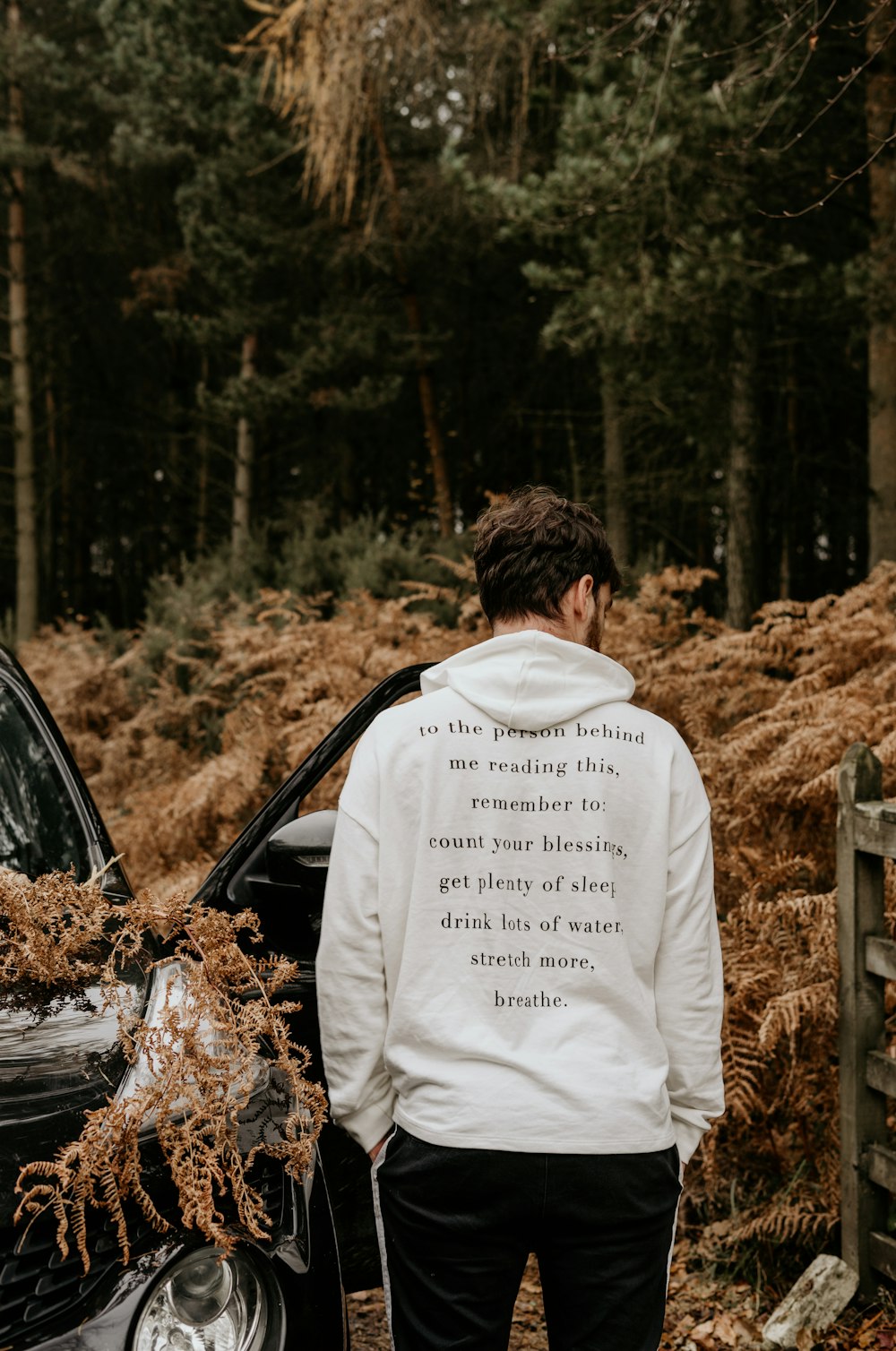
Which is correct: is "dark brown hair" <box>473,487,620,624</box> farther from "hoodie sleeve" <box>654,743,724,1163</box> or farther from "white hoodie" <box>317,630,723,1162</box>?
"hoodie sleeve" <box>654,743,724,1163</box>

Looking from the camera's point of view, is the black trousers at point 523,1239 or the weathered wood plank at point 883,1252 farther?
the weathered wood plank at point 883,1252

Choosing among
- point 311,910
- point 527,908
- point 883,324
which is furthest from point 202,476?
point 527,908

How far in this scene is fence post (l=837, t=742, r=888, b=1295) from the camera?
351cm

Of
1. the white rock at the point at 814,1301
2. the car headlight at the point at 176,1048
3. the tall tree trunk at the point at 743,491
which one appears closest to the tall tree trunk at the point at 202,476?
the tall tree trunk at the point at 743,491

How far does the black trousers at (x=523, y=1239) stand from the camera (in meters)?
1.85

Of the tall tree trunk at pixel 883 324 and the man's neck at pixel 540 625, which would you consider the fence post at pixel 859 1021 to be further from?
the tall tree trunk at pixel 883 324

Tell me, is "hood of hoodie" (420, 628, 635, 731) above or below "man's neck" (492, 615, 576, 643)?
below

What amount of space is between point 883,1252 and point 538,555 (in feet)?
8.98

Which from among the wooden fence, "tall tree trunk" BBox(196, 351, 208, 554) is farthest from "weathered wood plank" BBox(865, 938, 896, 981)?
"tall tree trunk" BBox(196, 351, 208, 554)

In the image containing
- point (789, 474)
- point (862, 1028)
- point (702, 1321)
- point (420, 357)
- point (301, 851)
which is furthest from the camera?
point (420, 357)

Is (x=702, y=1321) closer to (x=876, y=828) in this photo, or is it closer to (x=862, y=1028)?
(x=862, y=1028)

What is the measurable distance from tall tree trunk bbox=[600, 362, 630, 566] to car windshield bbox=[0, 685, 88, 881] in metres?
13.4

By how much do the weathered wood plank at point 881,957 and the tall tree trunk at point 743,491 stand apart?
7.47 metres

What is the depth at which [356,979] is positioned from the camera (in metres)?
2.03
